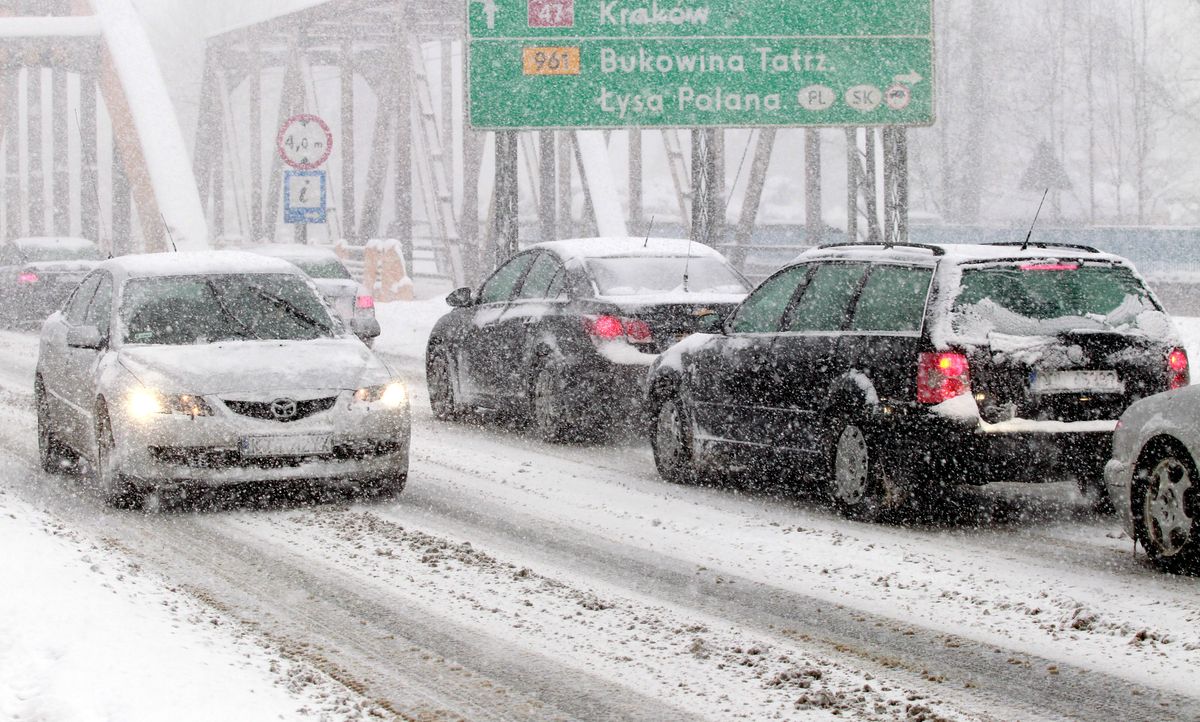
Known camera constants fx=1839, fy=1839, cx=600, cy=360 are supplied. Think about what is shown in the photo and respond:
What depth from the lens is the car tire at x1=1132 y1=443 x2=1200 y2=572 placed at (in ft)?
25.8

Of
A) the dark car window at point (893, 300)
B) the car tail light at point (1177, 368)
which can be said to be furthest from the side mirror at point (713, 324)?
the car tail light at point (1177, 368)

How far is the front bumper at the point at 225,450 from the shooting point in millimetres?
9953

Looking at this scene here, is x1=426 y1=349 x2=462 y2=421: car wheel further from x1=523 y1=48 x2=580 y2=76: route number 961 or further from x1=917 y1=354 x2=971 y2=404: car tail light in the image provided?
x1=917 y1=354 x2=971 y2=404: car tail light

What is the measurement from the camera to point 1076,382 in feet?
30.4

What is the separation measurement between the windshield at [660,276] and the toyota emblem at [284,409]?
12.3 ft

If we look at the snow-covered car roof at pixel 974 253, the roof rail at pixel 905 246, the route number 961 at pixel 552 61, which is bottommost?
the snow-covered car roof at pixel 974 253

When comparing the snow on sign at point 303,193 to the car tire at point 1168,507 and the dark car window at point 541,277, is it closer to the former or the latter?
the dark car window at point 541,277

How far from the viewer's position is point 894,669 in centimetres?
627

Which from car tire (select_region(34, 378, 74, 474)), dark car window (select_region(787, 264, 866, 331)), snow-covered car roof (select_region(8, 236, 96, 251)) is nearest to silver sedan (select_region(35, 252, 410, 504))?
car tire (select_region(34, 378, 74, 474))

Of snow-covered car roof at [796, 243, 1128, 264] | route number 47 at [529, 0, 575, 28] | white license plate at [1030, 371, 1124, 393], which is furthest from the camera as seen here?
route number 47 at [529, 0, 575, 28]

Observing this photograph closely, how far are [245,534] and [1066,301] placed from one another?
4.39 meters

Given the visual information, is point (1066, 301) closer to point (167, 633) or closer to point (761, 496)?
point (761, 496)

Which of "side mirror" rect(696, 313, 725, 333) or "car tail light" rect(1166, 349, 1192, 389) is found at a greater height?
"side mirror" rect(696, 313, 725, 333)

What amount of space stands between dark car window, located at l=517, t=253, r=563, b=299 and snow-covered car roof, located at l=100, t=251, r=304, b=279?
2718mm
